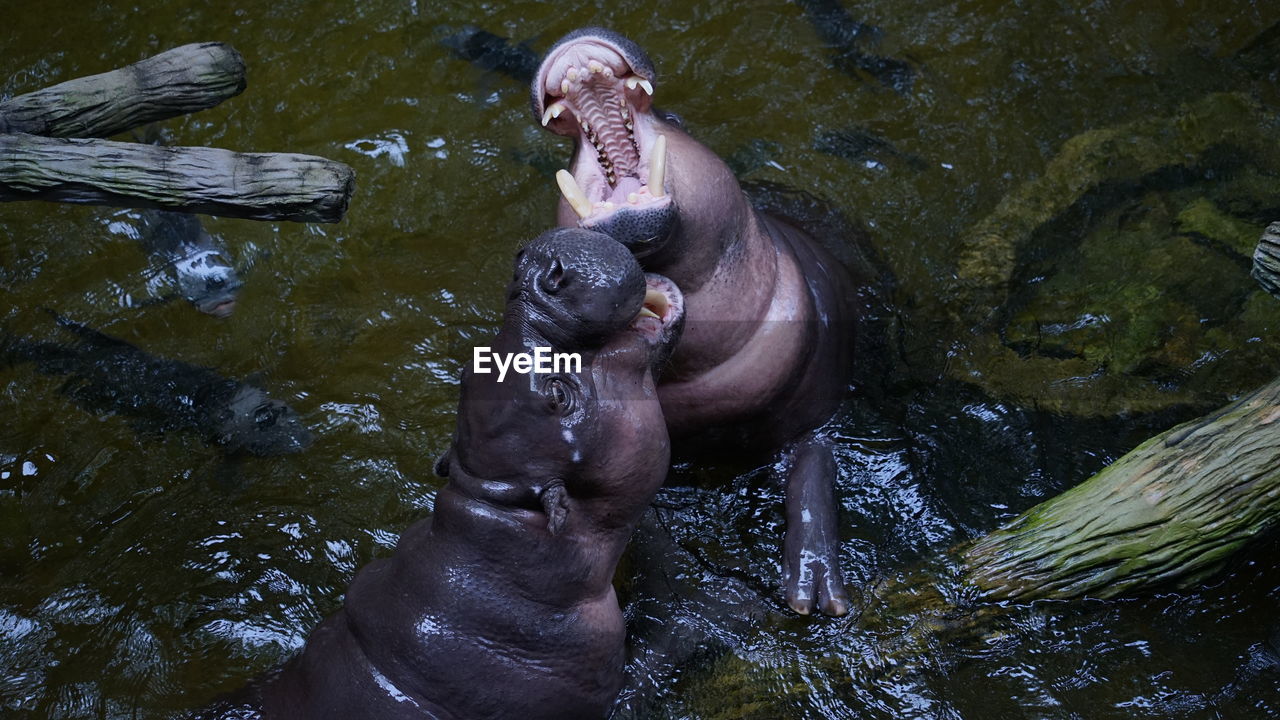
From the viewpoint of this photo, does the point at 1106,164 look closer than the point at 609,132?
No

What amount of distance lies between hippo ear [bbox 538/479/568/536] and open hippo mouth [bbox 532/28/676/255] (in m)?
0.99

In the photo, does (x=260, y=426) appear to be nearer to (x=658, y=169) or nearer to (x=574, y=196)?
(x=574, y=196)

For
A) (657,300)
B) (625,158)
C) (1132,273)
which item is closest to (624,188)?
(625,158)

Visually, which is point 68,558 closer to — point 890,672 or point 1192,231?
point 890,672

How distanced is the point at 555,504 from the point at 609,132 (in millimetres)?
1635

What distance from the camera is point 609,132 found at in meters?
4.52

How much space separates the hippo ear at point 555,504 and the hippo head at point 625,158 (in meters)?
1.00

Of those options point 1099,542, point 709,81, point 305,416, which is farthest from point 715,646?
point 709,81

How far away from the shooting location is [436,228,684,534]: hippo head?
3574 mm

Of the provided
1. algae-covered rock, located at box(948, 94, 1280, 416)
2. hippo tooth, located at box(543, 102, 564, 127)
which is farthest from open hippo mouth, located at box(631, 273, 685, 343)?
algae-covered rock, located at box(948, 94, 1280, 416)

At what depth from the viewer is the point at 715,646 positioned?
430 centimetres

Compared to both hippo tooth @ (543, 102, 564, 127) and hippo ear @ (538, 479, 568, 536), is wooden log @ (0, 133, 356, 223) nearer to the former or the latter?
hippo tooth @ (543, 102, 564, 127)

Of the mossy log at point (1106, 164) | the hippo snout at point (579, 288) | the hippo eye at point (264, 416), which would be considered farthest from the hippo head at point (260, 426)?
the mossy log at point (1106, 164)

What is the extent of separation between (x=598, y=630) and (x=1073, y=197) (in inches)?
143
